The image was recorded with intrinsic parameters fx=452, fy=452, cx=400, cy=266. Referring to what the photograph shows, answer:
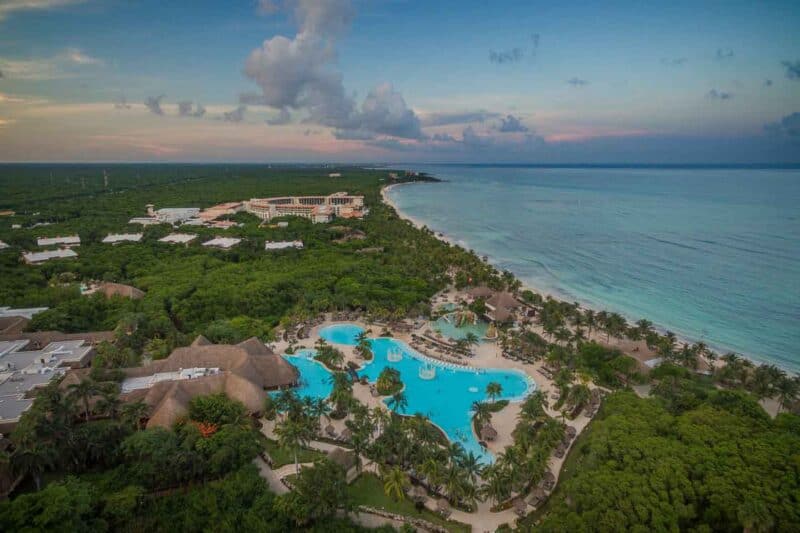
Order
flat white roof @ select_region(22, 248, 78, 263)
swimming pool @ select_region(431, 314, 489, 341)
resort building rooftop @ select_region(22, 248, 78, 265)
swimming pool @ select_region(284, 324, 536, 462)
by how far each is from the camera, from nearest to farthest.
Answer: swimming pool @ select_region(284, 324, 536, 462), swimming pool @ select_region(431, 314, 489, 341), resort building rooftop @ select_region(22, 248, 78, 265), flat white roof @ select_region(22, 248, 78, 263)

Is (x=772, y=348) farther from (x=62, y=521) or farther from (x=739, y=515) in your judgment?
(x=62, y=521)

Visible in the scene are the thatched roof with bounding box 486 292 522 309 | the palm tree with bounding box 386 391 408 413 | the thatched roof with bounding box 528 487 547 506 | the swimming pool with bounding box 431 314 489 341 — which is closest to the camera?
the thatched roof with bounding box 528 487 547 506

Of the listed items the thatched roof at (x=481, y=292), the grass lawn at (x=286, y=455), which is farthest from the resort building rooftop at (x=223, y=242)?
the grass lawn at (x=286, y=455)

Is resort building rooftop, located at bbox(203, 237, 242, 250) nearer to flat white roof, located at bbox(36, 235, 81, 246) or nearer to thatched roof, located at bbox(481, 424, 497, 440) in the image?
flat white roof, located at bbox(36, 235, 81, 246)

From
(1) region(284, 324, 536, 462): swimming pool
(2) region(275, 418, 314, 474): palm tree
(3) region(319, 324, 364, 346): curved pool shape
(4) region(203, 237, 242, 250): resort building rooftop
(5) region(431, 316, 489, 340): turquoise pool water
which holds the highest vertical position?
(4) region(203, 237, 242, 250): resort building rooftop

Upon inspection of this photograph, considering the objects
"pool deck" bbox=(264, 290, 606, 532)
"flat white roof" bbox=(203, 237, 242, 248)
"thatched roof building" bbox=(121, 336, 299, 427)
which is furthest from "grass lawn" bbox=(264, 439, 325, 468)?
"flat white roof" bbox=(203, 237, 242, 248)

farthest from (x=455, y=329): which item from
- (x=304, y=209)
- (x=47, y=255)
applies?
(x=304, y=209)

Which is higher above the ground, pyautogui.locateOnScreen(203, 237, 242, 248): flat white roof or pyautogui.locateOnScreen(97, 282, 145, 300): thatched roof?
pyautogui.locateOnScreen(203, 237, 242, 248): flat white roof
